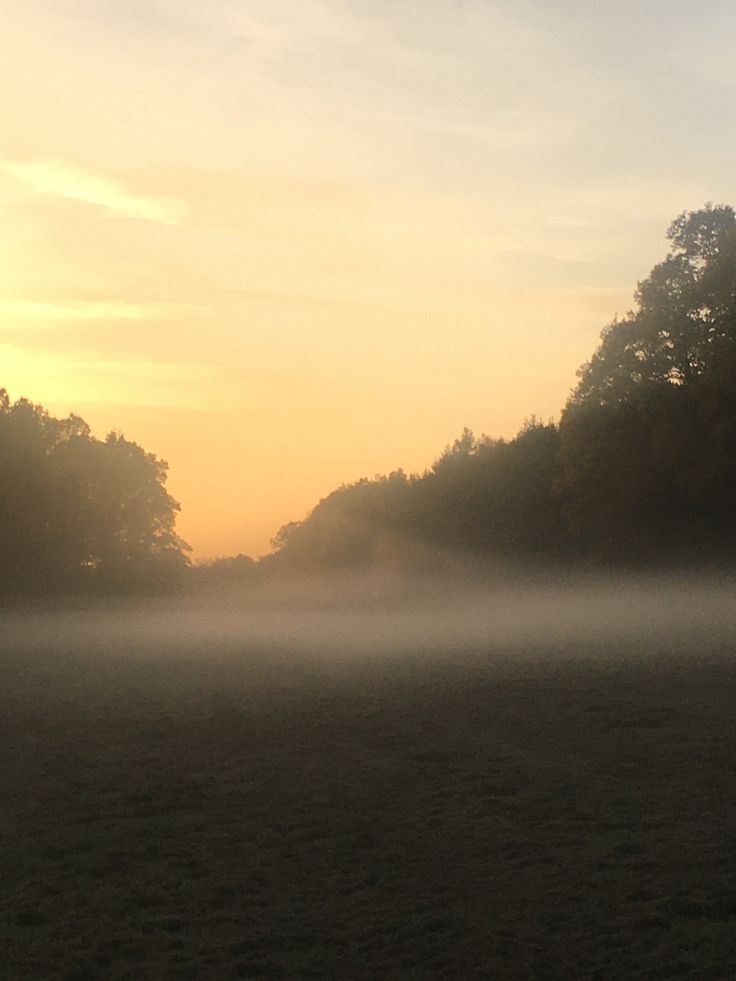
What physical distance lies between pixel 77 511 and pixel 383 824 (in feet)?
171

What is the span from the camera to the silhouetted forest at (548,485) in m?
41.9

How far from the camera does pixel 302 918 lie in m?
10.0

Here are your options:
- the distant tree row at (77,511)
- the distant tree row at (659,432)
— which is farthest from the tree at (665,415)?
the distant tree row at (77,511)

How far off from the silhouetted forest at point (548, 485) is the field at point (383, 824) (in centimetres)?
1746

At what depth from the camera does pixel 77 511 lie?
62.6 meters

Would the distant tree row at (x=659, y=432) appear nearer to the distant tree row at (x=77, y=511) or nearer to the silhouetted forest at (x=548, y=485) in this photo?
the silhouetted forest at (x=548, y=485)

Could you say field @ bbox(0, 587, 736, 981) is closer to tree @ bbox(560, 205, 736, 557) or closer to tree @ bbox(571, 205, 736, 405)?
tree @ bbox(560, 205, 736, 557)

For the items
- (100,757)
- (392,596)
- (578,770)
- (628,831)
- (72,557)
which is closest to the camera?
(628,831)

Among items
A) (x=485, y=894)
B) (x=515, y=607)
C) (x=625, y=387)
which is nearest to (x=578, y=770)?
(x=485, y=894)

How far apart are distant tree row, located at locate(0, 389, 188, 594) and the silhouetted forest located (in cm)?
8

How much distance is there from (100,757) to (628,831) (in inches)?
338

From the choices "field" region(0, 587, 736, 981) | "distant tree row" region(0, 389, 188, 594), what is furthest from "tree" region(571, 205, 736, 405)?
"distant tree row" region(0, 389, 188, 594)

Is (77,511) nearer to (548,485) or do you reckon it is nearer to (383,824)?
(548,485)

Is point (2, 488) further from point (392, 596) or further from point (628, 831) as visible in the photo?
point (628, 831)
